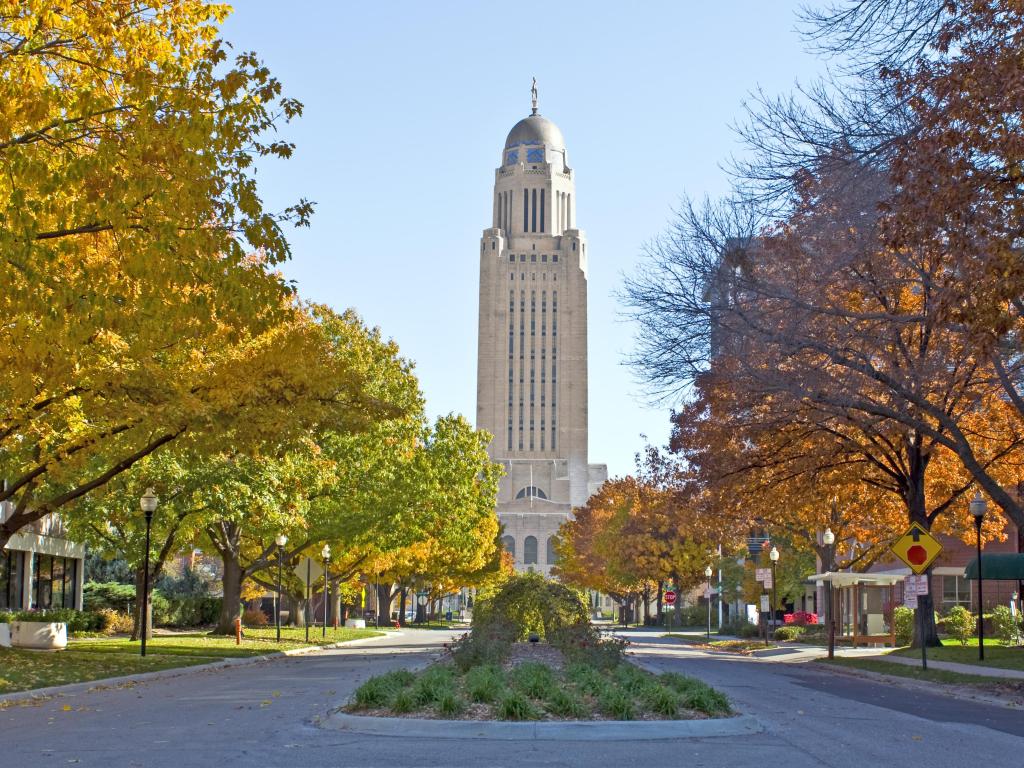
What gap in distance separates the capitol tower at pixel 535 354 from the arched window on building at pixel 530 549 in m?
0.13

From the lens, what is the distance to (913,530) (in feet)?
84.0

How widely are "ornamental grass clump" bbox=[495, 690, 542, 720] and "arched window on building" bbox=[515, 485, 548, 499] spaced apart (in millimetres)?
158223

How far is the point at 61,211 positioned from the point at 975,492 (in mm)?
29554

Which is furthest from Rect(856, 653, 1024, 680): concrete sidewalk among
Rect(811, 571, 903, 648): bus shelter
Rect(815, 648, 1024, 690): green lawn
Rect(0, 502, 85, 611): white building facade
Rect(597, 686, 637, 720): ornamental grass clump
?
Rect(0, 502, 85, 611): white building facade

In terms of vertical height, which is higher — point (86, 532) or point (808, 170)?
point (808, 170)

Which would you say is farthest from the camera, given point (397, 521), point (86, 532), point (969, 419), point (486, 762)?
point (397, 521)

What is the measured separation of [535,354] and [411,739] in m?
157

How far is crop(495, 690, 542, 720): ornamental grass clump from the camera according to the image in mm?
13133

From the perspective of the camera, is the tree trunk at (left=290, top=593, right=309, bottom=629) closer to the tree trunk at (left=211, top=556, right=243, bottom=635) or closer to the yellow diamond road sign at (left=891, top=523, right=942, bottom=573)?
the tree trunk at (left=211, top=556, right=243, bottom=635)

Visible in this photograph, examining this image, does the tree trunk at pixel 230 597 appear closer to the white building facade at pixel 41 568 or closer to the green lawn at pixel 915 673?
the white building facade at pixel 41 568

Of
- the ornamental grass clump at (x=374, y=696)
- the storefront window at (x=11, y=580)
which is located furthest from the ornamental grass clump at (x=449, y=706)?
the storefront window at (x=11, y=580)

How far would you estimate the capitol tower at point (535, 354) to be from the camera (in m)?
168

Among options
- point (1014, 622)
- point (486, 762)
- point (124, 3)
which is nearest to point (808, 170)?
point (124, 3)

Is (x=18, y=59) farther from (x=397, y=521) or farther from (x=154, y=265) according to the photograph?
(x=397, y=521)
